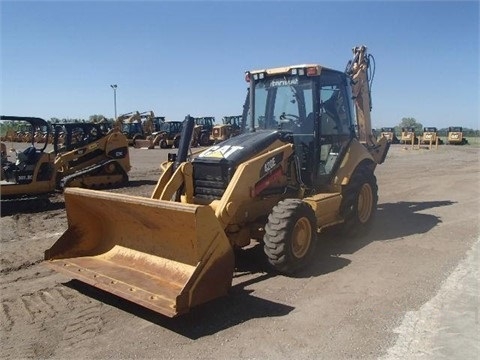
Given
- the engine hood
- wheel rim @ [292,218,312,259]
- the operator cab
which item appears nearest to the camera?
wheel rim @ [292,218,312,259]

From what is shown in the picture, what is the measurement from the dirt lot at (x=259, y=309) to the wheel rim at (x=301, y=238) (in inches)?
11.1

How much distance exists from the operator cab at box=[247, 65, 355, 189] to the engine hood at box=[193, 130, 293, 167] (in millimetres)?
442

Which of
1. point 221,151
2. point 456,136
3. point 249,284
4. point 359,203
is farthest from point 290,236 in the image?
point 456,136

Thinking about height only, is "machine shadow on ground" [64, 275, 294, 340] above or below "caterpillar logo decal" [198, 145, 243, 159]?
below

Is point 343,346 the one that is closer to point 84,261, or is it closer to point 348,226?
point 84,261

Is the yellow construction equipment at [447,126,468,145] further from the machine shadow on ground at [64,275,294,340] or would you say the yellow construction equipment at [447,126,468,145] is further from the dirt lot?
the machine shadow on ground at [64,275,294,340]

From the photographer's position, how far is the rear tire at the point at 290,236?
5.45 m

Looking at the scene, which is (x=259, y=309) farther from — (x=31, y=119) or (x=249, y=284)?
(x=31, y=119)

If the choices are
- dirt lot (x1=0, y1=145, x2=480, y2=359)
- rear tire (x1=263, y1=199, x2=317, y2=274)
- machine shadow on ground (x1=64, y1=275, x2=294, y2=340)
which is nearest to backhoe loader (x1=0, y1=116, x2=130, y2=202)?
dirt lot (x1=0, y1=145, x2=480, y2=359)

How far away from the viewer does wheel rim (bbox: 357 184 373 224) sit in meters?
7.82

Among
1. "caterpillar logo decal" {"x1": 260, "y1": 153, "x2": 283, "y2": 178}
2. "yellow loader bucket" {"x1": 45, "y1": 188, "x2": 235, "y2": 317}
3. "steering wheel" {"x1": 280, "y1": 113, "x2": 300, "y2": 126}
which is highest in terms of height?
"steering wheel" {"x1": 280, "y1": 113, "x2": 300, "y2": 126}

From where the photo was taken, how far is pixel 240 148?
6105 mm

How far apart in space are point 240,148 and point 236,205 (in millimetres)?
841

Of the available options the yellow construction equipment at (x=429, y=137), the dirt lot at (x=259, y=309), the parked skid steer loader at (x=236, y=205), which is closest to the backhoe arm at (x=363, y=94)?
the parked skid steer loader at (x=236, y=205)
